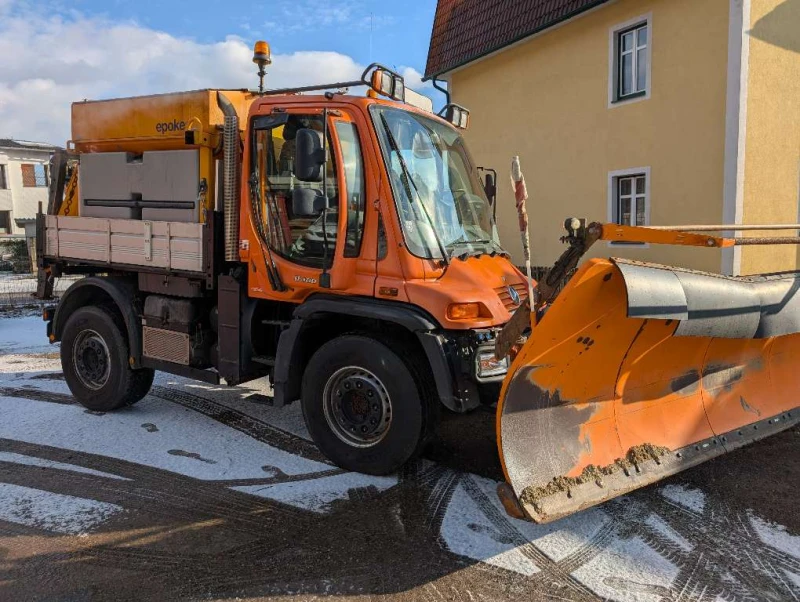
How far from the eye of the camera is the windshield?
4.05 metres

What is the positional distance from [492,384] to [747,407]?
6.55ft

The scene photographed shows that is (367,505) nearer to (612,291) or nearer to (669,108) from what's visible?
(612,291)

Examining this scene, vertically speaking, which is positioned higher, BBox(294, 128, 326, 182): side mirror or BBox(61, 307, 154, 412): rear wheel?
BBox(294, 128, 326, 182): side mirror

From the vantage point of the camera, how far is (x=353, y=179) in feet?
13.7

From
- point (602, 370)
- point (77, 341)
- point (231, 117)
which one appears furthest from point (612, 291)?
point (77, 341)

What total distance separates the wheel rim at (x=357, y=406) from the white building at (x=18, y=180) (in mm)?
40728

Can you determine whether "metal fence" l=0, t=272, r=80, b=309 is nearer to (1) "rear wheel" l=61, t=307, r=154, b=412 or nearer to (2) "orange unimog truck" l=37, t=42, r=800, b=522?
(1) "rear wheel" l=61, t=307, r=154, b=412

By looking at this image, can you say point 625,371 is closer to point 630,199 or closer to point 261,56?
point 261,56

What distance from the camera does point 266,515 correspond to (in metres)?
3.65

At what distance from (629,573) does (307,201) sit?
2.84 meters

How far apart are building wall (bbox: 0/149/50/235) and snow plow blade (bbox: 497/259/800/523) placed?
4230cm

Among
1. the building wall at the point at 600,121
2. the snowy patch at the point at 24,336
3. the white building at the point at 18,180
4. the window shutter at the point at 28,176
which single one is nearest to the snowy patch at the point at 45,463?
the snowy patch at the point at 24,336

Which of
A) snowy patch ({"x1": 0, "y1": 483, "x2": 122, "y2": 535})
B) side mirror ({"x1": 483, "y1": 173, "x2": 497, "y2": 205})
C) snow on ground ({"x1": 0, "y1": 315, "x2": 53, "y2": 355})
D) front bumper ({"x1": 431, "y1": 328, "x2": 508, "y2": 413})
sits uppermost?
side mirror ({"x1": 483, "y1": 173, "x2": 497, "y2": 205})

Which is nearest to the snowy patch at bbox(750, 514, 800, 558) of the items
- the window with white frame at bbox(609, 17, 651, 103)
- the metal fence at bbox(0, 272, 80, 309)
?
the window with white frame at bbox(609, 17, 651, 103)
